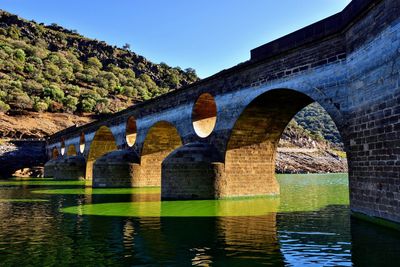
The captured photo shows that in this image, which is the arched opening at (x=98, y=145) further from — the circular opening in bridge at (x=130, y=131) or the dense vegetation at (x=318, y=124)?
the dense vegetation at (x=318, y=124)

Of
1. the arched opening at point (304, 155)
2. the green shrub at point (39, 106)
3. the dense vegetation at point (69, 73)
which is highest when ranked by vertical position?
the dense vegetation at point (69, 73)

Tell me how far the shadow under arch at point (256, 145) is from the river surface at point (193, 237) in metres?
4.08

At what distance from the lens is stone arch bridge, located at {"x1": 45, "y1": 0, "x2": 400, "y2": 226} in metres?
10.4

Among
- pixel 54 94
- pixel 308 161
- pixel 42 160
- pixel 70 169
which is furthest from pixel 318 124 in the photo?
pixel 70 169

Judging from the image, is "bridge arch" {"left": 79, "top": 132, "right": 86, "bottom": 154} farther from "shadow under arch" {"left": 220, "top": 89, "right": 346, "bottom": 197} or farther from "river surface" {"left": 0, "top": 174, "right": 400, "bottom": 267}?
"river surface" {"left": 0, "top": 174, "right": 400, "bottom": 267}

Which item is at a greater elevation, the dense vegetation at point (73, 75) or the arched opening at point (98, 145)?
the dense vegetation at point (73, 75)

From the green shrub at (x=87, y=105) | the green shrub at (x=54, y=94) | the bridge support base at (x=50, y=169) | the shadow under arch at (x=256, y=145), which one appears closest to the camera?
the shadow under arch at (x=256, y=145)

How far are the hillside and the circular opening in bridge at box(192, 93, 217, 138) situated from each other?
144 ft

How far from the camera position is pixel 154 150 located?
95.6ft

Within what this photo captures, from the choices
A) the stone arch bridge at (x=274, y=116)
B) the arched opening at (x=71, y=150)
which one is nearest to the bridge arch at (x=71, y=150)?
the arched opening at (x=71, y=150)

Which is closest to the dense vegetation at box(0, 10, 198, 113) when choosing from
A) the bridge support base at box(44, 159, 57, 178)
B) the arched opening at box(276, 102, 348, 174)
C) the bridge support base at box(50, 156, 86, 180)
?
the bridge support base at box(44, 159, 57, 178)

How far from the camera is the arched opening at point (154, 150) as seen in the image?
27.9 metres

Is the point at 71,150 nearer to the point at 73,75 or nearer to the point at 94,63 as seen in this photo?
the point at 73,75

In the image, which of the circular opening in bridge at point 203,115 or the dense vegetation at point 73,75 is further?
the dense vegetation at point 73,75
